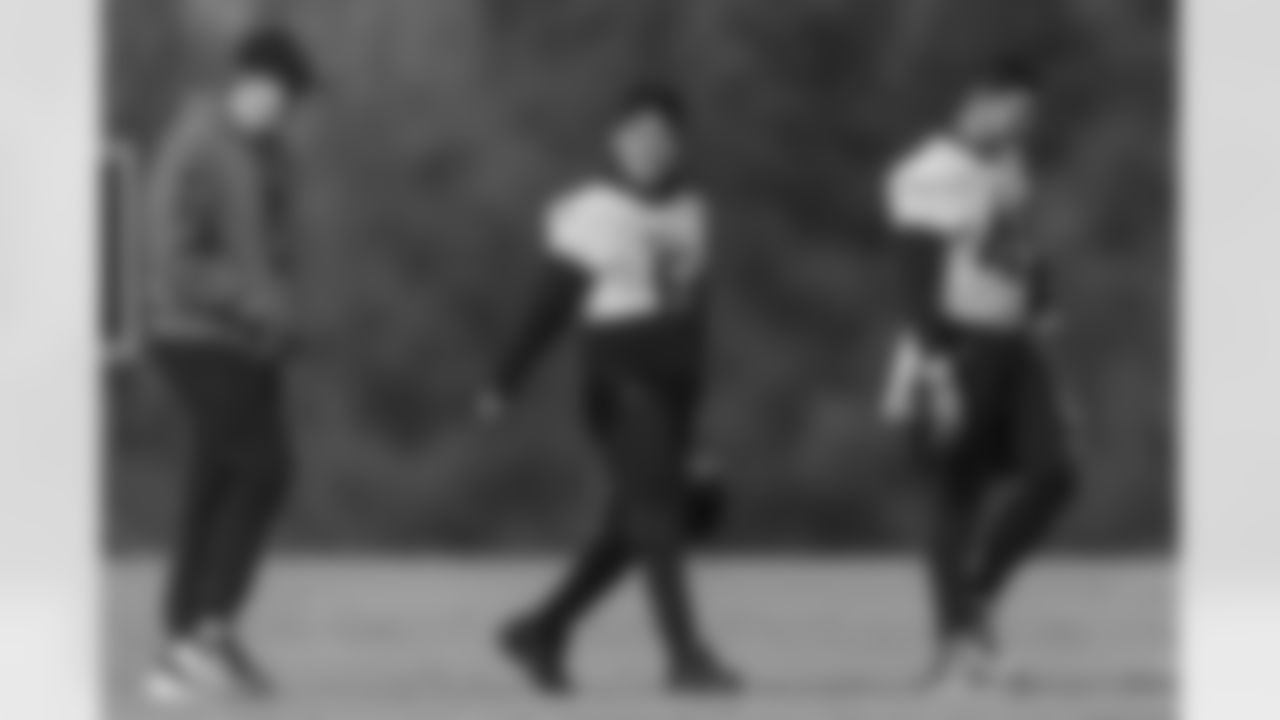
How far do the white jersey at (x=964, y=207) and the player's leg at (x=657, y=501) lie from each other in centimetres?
64

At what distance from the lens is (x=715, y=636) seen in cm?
1091

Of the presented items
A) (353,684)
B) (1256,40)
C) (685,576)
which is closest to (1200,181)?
(1256,40)

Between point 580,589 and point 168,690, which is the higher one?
point 580,589

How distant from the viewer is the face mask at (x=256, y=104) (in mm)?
10953

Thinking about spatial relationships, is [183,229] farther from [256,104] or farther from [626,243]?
[626,243]

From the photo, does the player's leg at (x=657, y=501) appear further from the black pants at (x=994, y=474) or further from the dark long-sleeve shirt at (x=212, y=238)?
the dark long-sleeve shirt at (x=212, y=238)

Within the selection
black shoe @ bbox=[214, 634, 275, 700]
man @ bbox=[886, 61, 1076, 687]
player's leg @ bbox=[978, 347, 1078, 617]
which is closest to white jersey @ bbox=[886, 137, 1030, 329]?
man @ bbox=[886, 61, 1076, 687]

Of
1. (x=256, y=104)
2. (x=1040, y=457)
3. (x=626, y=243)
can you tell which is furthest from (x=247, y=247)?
(x=1040, y=457)

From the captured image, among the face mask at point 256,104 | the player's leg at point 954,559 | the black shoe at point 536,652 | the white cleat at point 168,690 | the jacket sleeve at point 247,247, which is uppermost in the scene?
the face mask at point 256,104

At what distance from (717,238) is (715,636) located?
2.70 feet

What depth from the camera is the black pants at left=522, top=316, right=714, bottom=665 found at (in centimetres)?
1095

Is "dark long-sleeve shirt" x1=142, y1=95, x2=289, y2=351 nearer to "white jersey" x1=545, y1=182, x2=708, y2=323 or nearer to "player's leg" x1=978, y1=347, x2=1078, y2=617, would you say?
"white jersey" x1=545, y1=182, x2=708, y2=323

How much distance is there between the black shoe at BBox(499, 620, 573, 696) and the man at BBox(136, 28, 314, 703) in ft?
1.72

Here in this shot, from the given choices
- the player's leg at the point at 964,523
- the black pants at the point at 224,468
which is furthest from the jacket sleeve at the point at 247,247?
the player's leg at the point at 964,523
